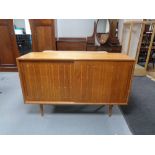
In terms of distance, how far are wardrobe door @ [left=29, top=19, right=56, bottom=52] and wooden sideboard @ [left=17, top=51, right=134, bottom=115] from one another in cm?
188

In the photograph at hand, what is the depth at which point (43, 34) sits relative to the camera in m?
3.46

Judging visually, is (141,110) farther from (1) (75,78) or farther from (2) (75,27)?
(2) (75,27)

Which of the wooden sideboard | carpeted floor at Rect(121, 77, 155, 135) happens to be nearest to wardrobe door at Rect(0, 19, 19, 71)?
the wooden sideboard

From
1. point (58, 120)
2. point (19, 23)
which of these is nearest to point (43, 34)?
point (19, 23)

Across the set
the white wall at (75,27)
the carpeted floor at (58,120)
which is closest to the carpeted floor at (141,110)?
the carpeted floor at (58,120)

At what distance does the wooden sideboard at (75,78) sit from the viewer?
165 centimetres

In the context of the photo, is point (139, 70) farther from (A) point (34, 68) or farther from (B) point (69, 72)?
(A) point (34, 68)

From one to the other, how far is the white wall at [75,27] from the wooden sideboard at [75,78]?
230cm

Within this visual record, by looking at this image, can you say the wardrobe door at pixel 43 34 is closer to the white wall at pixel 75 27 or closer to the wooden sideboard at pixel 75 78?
the white wall at pixel 75 27

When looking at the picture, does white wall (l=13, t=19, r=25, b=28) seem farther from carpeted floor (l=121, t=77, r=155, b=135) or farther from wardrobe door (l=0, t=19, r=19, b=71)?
carpeted floor (l=121, t=77, r=155, b=135)

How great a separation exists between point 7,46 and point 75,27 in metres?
1.91

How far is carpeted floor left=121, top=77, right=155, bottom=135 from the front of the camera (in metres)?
1.78

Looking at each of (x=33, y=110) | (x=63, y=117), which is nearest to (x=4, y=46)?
(x=33, y=110)

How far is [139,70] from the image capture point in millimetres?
3635
